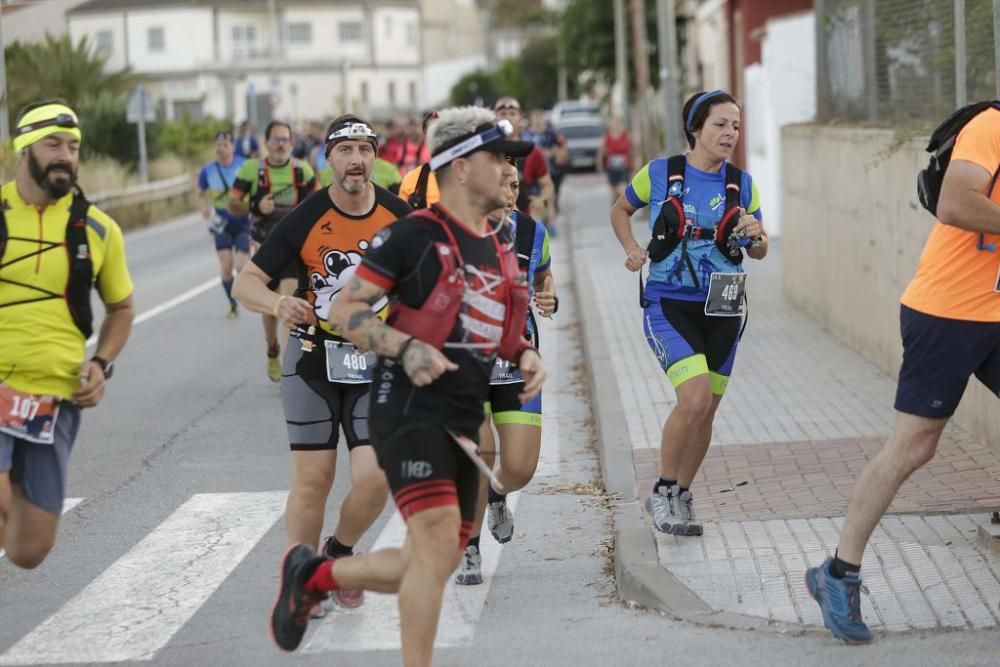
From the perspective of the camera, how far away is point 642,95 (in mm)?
35438

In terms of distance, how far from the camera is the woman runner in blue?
7.45 metres

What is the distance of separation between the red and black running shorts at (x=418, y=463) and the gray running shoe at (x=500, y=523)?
7.42 feet

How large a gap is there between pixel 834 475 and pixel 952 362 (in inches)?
120

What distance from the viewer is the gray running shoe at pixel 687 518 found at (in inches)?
297

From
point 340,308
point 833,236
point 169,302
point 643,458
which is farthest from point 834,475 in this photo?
point 169,302

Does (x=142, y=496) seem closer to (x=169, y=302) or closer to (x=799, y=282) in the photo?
(x=799, y=282)

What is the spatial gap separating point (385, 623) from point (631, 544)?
1.30 meters

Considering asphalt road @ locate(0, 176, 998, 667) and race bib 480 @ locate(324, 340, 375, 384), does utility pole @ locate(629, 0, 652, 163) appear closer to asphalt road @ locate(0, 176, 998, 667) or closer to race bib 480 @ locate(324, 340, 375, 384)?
asphalt road @ locate(0, 176, 998, 667)

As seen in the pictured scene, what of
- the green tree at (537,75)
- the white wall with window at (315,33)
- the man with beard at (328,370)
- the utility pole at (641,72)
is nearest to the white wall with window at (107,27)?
the white wall with window at (315,33)

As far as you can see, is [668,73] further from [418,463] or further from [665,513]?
[418,463]

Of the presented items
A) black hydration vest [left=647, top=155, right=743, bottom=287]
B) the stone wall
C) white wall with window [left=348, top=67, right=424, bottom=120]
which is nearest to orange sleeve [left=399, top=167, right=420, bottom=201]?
black hydration vest [left=647, top=155, right=743, bottom=287]

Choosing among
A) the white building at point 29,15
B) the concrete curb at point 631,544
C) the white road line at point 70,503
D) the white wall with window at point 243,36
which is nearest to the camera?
the concrete curb at point 631,544

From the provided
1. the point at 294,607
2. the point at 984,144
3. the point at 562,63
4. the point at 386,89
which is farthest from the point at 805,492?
the point at 386,89

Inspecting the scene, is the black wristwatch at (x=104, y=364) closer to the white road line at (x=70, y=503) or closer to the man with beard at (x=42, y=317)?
the man with beard at (x=42, y=317)
